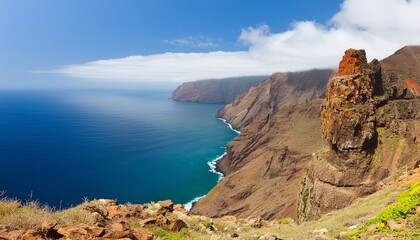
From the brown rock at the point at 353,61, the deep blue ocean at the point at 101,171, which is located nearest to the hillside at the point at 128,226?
the brown rock at the point at 353,61

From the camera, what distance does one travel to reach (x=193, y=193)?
12925 cm

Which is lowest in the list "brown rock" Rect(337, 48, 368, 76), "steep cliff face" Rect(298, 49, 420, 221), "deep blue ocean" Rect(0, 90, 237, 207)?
"deep blue ocean" Rect(0, 90, 237, 207)

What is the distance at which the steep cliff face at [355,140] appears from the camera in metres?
63.0

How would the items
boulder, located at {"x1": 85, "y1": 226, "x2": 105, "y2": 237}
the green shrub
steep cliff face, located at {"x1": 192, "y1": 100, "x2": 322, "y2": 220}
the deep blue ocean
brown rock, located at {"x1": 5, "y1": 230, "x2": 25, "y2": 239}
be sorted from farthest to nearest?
1. the deep blue ocean
2. steep cliff face, located at {"x1": 192, "y1": 100, "x2": 322, "y2": 220}
3. the green shrub
4. boulder, located at {"x1": 85, "y1": 226, "x2": 105, "y2": 237}
5. brown rock, located at {"x1": 5, "y1": 230, "x2": 25, "y2": 239}

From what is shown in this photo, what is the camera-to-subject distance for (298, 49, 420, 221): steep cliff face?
63.0 m

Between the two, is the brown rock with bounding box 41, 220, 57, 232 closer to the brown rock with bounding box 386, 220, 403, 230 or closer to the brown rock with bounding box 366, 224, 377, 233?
the brown rock with bounding box 366, 224, 377, 233

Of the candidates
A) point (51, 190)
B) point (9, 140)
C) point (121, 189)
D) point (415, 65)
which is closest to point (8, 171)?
point (51, 190)

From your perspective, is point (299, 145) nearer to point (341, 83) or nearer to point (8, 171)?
point (341, 83)

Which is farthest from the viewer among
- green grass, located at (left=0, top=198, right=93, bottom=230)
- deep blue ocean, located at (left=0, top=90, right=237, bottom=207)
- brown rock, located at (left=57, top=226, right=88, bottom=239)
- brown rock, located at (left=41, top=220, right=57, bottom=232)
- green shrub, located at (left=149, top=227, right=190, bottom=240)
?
deep blue ocean, located at (left=0, top=90, right=237, bottom=207)

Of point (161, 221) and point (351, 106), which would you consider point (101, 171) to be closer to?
point (351, 106)

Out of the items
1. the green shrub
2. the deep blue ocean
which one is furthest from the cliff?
the deep blue ocean

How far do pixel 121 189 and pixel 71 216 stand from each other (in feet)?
374

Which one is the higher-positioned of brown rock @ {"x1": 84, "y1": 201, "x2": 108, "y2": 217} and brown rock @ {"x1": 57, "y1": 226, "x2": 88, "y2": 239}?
brown rock @ {"x1": 57, "y1": 226, "x2": 88, "y2": 239}

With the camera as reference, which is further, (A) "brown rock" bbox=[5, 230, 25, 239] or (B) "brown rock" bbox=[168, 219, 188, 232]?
(B) "brown rock" bbox=[168, 219, 188, 232]
